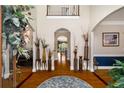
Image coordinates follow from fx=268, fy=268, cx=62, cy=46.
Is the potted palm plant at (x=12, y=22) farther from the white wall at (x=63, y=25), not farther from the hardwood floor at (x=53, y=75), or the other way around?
the white wall at (x=63, y=25)

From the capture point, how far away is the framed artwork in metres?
13.2

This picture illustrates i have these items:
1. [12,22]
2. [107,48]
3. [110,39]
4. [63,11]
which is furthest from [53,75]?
[12,22]

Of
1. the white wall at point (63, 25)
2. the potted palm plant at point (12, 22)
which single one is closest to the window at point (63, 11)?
the white wall at point (63, 25)

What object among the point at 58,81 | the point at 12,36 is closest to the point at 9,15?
the point at 12,36

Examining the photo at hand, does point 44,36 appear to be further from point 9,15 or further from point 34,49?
point 9,15

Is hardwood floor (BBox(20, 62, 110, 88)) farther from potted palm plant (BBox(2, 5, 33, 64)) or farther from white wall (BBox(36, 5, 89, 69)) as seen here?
potted palm plant (BBox(2, 5, 33, 64))

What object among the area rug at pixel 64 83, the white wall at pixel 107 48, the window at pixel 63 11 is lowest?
the area rug at pixel 64 83

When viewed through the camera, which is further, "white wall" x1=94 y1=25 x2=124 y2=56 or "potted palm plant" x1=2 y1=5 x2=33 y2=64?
"white wall" x1=94 y1=25 x2=124 y2=56

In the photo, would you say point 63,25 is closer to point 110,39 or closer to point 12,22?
point 110,39

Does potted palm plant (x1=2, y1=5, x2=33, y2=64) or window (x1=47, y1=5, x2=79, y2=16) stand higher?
window (x1=47, y1=5, x2=79, y2=16)

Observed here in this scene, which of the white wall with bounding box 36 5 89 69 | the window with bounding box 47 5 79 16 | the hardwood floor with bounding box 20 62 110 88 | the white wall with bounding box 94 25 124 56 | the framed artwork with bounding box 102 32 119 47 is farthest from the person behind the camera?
the framed artwork with bounding box 102 32 119 47

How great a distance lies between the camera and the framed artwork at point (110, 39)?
1323cm

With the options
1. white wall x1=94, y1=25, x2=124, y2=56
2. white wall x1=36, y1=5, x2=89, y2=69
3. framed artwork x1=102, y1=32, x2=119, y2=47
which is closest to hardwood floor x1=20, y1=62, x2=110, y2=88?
white wall x1=36, y1=5, x2=89, y2=69

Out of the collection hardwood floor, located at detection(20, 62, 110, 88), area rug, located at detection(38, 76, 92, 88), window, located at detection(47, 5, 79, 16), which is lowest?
hardwood floor, located at detection(20, 62, 110, 88)
